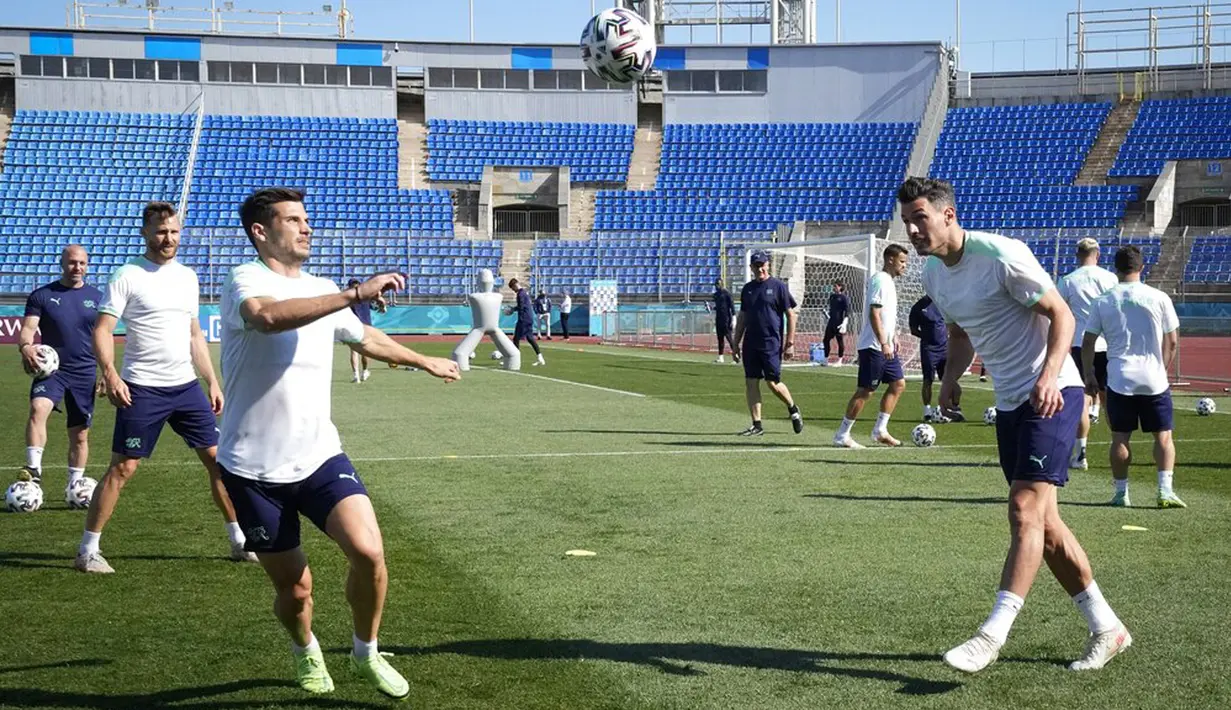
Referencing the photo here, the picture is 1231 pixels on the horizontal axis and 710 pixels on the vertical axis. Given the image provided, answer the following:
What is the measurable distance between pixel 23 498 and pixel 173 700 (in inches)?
221

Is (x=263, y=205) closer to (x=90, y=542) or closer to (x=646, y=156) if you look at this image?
(x=90, y=542)

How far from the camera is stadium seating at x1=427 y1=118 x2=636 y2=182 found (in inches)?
2270

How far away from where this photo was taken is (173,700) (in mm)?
5461

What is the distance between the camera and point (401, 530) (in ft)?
31.0

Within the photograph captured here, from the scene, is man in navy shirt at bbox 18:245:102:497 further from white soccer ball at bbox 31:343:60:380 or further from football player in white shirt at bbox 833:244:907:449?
football player in white shirt at bbox 833:244:907:449

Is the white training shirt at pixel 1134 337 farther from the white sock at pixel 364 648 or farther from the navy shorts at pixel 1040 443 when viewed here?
the white sock at pixel 364 648

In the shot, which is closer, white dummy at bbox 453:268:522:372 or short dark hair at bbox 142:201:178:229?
short dark hair at bbox 142:201:178:229

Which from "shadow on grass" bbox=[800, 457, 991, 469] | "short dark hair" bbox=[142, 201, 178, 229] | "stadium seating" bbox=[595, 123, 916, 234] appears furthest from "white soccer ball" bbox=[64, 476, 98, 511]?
"stadium seating" bbox=[595, 123, 916, 234]

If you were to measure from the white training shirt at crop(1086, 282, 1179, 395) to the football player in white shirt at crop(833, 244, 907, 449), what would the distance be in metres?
3.97

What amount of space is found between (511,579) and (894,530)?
281cm

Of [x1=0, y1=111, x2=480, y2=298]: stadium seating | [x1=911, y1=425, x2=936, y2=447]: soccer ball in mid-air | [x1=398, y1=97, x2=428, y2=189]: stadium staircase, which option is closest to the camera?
[x1=911, y1=425, x2=936, y2=447]: soccer ball in mid-air

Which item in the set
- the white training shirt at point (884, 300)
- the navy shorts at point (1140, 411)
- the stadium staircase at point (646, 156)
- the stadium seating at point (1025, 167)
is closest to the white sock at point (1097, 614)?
the navy shorts at point (1140, 411)

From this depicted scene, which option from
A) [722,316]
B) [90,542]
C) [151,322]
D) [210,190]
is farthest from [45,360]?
[210,190]

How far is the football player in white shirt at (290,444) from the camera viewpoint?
17.3ft
